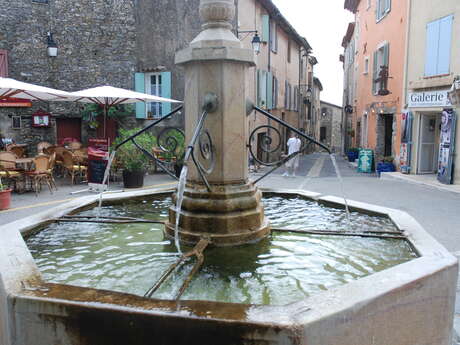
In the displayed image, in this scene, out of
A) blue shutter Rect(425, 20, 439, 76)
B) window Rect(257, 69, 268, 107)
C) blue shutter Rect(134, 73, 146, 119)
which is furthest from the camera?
window Rect(257, 69, 268, 107)

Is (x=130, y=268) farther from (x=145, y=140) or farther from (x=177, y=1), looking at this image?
(x=177, y=1)

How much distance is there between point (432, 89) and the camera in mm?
12555

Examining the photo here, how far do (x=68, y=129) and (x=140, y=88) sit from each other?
3144mm

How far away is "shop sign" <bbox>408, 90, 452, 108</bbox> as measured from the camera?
11.9 meters

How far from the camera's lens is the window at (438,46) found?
38.4 ft

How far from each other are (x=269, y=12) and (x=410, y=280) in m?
19.1

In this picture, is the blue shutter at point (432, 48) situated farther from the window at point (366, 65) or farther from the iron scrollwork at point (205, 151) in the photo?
the iron scrollwork at point (205, 151)

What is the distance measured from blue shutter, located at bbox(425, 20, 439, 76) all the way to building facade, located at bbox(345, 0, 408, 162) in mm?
1606

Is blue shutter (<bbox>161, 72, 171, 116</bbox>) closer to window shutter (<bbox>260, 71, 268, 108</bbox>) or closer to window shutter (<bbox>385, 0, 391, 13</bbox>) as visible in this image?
window shutter (<bbox>260, 71, 268, 108</bbox>)

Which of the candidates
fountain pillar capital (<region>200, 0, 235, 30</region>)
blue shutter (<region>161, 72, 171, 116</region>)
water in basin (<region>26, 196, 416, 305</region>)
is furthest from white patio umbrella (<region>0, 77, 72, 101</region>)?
fountain pillar capital (<region>200, 0, 235, 30</region>)

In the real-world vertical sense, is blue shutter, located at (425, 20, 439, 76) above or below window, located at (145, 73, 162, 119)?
above

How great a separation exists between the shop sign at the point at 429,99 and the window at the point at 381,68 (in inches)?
79.1

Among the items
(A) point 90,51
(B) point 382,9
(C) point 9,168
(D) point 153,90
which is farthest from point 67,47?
(B) point 382,9

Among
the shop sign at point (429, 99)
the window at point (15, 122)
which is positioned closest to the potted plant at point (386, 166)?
the shop sign at point (429, 99)
